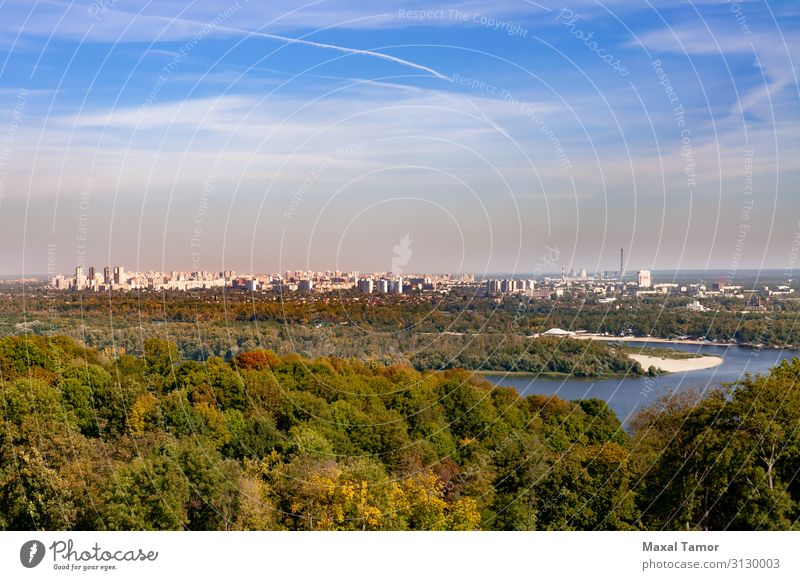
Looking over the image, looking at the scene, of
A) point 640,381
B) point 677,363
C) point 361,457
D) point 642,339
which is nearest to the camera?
point 361,457

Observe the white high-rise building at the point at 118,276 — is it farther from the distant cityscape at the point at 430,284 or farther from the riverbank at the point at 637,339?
the riverbank at the point at 637,339

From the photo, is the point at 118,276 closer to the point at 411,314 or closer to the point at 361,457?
the point at 411,314

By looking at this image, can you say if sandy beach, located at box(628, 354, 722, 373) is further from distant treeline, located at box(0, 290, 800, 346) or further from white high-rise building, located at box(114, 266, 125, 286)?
white high-rise building, located at box(114, 266, 125, 286)

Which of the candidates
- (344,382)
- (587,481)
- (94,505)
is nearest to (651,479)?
(587,481)

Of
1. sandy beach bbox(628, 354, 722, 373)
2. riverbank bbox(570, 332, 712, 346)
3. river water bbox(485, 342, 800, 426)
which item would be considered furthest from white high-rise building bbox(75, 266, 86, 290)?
sandy beach bbox(628, 354, 722, 373)

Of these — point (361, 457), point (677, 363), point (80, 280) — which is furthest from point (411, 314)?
point (361, 457)

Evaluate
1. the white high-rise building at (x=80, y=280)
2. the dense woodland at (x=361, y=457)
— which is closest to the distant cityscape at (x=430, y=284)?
the white high-rise building at (x=80, y=280)

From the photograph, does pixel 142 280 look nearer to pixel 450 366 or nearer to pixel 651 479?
pixel 450 366

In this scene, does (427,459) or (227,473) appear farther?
(427,459)
